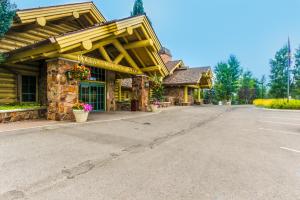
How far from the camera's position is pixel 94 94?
13.3 metres

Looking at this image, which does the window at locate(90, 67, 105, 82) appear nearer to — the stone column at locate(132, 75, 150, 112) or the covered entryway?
the covered entryway

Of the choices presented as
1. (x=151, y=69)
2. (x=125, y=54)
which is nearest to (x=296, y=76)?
(x=151, y=69)

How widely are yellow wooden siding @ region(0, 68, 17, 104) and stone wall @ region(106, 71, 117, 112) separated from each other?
18.2ft

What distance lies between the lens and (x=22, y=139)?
534cm

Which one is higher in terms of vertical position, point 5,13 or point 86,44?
point 5,13

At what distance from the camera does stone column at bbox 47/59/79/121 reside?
26.5 feet

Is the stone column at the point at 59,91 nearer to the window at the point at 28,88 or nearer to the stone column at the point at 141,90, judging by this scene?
the window at the point at 28,88

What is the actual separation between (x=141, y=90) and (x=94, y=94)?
323 cm

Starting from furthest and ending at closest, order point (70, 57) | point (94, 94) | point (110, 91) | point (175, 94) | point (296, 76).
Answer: point (296, 76) → point (175, 94) → point (110, 91) → point (94, 94) → point (70, 57)

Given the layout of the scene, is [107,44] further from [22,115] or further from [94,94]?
[22,115]

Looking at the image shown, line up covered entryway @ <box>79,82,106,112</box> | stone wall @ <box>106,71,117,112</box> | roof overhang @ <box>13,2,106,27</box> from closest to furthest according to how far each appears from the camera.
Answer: roof overhang @ <box>13,2,106,27</box> → covered entryway @ <box>79,82,106,112</box> → stone wall @ <box>106,71,117,112</box>

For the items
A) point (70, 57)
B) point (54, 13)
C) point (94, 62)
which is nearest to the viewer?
point (70, 57)

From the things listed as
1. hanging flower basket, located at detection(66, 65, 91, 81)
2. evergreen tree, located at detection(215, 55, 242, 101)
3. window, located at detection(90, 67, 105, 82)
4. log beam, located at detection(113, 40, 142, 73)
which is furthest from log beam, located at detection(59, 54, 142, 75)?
Result: evergreen tree, located at detection(215, 55, 242, 101)

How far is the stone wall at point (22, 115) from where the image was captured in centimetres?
760
